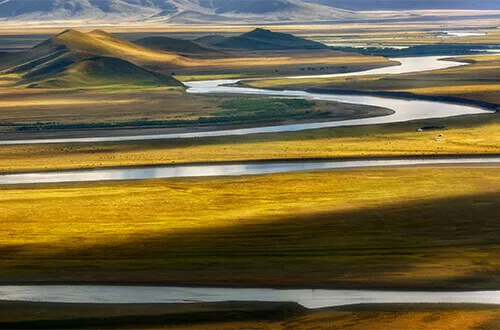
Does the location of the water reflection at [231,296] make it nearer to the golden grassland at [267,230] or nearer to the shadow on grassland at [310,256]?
the shadow on grassland at [310,256]

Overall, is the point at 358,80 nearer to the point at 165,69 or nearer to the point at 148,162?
the point at 165,69

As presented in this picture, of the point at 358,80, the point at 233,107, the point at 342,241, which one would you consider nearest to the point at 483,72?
the point at 358,80

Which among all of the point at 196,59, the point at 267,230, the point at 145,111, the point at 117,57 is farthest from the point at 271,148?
the point at 196,59

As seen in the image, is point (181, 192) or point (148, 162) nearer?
point (181, 192)

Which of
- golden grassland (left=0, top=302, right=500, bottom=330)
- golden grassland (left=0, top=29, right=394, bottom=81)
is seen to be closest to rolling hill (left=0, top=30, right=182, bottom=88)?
golden grassland (left=0, top=29, right=394, bottom=81)

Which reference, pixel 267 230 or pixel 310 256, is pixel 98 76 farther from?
pixel 310 256

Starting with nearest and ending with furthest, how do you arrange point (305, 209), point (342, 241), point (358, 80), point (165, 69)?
point (342, 241), point (305, 209), point (358, 80), point (165, 69)

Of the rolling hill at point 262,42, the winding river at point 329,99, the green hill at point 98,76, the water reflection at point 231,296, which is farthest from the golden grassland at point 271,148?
the rolling hill at point 262,42

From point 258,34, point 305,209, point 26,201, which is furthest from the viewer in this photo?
point 258,34
